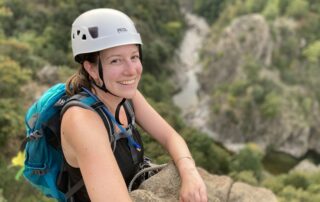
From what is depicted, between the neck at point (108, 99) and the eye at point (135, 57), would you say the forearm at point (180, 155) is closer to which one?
the neck at point (108, 99)

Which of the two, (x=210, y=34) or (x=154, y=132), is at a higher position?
(x=154, y=132)

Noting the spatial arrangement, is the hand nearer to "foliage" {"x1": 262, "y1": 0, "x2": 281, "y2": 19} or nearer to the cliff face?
the cliff face

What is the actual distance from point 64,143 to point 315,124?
1520 inches

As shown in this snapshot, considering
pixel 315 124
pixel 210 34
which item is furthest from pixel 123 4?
pixel 315 124

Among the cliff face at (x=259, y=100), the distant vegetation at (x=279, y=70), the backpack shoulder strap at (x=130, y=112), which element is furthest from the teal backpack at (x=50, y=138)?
the cliff face at (x=259, y=100)

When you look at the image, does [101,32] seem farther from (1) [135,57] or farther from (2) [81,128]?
(2) [81,128]

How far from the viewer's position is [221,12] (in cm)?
5869

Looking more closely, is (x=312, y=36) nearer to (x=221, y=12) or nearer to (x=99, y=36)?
(x=221, y=12)

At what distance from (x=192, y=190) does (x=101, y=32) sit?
44.9 inches

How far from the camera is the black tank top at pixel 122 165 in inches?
87.5

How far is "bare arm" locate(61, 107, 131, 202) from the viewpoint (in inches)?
74.0

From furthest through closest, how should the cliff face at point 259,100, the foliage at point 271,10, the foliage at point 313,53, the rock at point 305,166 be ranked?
1. the foliage at point 271,10
2. the foliage at point 313,53
3. the cliff face at point 259,100
4. the rock at point 305,166

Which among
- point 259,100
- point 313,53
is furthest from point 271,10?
point 259,100

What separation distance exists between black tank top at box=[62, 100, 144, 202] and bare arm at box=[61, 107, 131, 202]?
23 cm
